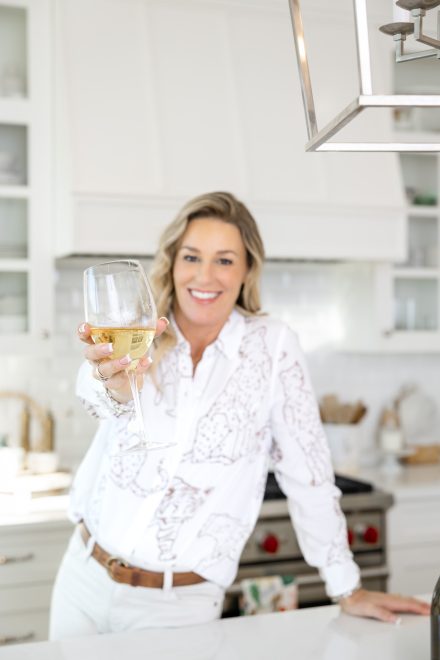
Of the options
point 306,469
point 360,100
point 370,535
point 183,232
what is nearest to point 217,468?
point 306,469

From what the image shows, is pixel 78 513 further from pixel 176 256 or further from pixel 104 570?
pixel 176 256

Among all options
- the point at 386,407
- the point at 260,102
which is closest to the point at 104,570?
the point at 260,102

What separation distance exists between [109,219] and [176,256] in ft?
3.99

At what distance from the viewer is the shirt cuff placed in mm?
1843

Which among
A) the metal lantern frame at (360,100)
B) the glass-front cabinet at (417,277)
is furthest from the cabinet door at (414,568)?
the metal lantern frame at (360,100)

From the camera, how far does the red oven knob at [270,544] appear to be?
3.20 metres

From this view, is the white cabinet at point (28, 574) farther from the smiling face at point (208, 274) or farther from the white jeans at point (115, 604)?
the smiling face at point (208, 274)

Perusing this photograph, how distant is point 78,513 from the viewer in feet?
6.75

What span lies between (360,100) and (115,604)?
4.31 feet

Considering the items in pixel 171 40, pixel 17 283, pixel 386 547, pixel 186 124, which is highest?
pixel 171 40

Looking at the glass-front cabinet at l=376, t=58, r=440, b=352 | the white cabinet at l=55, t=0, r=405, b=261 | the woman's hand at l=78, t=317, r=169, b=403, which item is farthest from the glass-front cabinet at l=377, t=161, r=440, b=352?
the woman's hand at l=78, t=317, r=169, b=403

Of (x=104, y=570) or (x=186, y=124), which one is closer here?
(x=104, y=570)

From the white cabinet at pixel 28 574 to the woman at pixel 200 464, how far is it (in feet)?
3.38

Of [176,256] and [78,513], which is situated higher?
[176,256]
